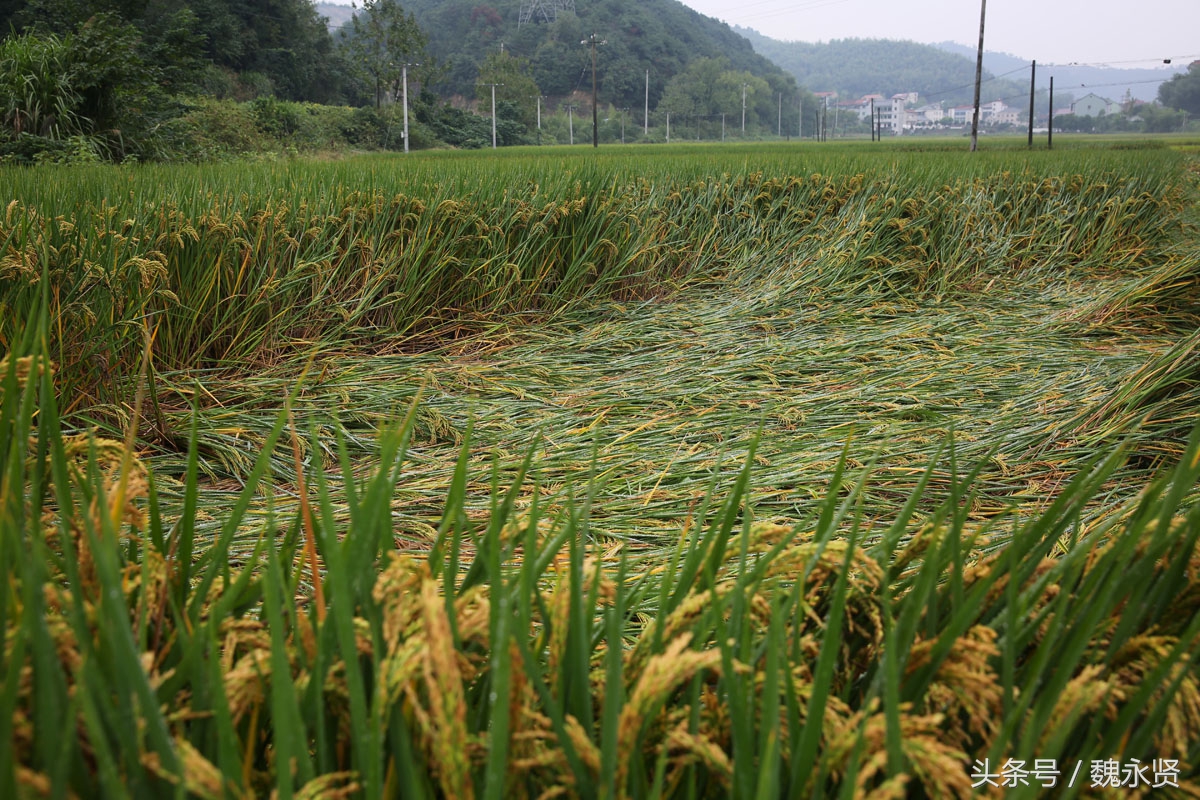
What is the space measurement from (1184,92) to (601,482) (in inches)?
5659

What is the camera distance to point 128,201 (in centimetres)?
323

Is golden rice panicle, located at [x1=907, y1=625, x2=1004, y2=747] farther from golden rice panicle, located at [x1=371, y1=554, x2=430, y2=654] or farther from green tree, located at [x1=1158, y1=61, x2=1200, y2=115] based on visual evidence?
green tree, located at [x1=1158, y1=61, x2=1200, y2=115]

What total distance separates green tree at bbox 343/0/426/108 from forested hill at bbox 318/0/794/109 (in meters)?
42.6

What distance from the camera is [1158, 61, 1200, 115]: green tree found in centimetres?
11138

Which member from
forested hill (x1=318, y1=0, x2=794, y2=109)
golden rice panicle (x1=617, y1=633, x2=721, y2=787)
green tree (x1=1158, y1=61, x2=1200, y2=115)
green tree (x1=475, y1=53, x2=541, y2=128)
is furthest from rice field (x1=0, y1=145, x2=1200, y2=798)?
green tree (x1=1158, y1=61, x2=1200, y2=115)

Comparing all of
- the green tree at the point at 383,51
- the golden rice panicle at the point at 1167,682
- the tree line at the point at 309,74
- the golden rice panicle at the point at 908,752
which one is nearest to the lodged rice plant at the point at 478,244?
Result: the golden rice panicle at the point at 908,752

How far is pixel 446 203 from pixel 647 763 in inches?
139

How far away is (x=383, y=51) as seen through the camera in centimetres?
4494

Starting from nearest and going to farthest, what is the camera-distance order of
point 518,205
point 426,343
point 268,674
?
1. point 268,674
2. point 426,343
3. point 518,205

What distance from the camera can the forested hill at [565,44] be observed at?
8706 cm

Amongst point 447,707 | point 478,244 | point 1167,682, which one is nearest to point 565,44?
point 478,244

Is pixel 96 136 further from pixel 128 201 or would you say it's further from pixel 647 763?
pixel 647 763

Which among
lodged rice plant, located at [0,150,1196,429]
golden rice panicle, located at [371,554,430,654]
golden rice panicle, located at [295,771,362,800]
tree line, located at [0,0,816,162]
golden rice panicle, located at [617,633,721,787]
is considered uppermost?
tree line, located at [0,0,816,162]

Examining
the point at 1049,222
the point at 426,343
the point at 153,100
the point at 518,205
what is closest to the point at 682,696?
the point at 426,343
